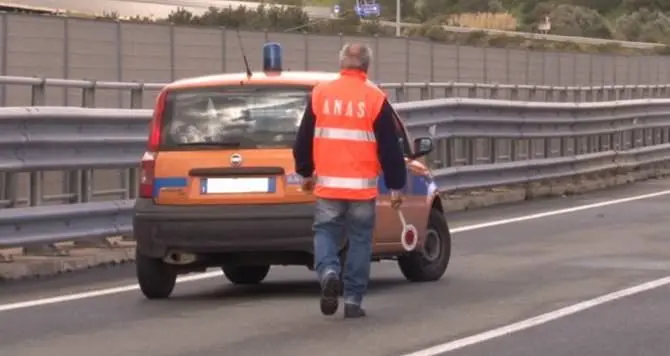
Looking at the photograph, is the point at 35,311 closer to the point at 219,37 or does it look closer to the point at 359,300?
the point at 359,300

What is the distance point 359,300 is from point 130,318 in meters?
1.47

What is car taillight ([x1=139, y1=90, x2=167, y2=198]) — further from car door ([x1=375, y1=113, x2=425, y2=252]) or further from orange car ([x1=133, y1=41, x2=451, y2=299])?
car door ([x1=375, y1=113, x2=425, y2=252])

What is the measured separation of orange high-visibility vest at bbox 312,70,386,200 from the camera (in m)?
10.8

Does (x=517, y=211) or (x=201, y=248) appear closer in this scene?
(x=201, y=248)

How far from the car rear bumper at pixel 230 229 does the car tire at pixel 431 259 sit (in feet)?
4.21

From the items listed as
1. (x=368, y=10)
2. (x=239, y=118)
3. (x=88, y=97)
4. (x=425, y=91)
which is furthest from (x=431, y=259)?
(x=368, y=10)

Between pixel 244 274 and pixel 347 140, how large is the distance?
2830 millimetres

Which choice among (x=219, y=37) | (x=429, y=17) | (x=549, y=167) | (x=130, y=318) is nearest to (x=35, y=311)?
(x=130, y=318)

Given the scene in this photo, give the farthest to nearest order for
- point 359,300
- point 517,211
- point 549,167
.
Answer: point 549,167, point 517,211, point 359,300

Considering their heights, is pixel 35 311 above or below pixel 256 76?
below

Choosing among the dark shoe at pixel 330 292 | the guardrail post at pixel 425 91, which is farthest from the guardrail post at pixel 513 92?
the dark shoe at pixel 330 292

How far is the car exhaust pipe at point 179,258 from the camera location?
1199cm

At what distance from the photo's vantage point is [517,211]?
20703 millimetres

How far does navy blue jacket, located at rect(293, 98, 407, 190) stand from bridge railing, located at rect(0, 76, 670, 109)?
4117mm
